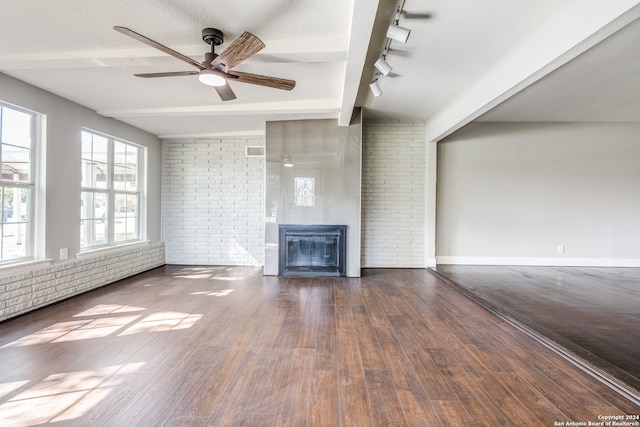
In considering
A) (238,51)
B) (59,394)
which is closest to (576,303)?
(238,51)

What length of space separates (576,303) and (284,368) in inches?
146

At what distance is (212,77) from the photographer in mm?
2449

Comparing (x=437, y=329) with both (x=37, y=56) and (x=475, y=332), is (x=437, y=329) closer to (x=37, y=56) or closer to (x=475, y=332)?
(x=475, y=332)

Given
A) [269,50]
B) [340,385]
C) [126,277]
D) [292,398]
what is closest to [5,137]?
[126,277]

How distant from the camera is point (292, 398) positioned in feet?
Result: 6.00

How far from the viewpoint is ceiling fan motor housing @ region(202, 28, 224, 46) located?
2.37m

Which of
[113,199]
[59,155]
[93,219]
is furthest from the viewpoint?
[113,199]

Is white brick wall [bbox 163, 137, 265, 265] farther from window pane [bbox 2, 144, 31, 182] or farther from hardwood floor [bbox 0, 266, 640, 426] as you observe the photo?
window pane [bbox 2, 144, 31, 182]

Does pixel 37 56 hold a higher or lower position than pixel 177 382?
higher

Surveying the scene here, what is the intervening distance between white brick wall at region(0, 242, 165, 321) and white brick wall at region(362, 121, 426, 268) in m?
4.31

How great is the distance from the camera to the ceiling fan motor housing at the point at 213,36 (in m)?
2.37

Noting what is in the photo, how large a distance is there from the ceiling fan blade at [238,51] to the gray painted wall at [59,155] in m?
2.73

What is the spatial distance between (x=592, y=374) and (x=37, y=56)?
5.54 metres

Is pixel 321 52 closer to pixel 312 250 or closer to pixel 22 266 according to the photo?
pixel 312 250
